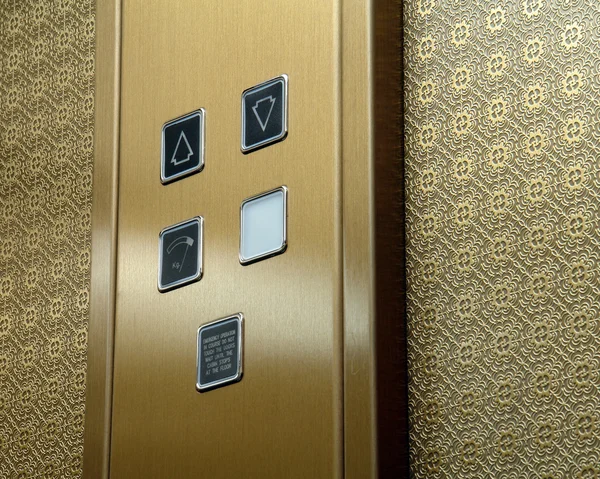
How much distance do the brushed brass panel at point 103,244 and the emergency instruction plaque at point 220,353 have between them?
0.20 meters

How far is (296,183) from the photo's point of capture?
1.56m

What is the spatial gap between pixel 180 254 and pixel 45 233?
33cm

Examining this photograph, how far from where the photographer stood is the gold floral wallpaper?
71.2 inches

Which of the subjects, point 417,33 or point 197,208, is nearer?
point 417,33

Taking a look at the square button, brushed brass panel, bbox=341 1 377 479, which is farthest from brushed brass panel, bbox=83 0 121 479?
brushed brass panel, bbox=341 1 377 479

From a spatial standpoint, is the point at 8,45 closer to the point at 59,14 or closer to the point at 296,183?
the point at 59,14

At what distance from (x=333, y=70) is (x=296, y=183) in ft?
0.56

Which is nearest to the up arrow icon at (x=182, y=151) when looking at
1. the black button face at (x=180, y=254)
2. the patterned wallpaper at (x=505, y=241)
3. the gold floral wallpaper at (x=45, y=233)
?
the black button face at (x=180, y=254)

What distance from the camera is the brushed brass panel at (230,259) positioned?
1500 mm

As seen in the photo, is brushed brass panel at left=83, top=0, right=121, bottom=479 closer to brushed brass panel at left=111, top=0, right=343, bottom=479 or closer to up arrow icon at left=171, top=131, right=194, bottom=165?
brushed brass panel at left=111, top=0, right=343, bottom=479

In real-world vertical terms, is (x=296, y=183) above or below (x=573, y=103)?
below

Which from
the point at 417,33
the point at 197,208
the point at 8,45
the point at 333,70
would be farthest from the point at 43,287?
the point at 417,33

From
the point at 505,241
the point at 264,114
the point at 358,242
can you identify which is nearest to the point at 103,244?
the point at 264,114

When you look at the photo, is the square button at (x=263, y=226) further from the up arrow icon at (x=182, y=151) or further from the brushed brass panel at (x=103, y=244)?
the brushed brass panel at (x=103, y=244)
